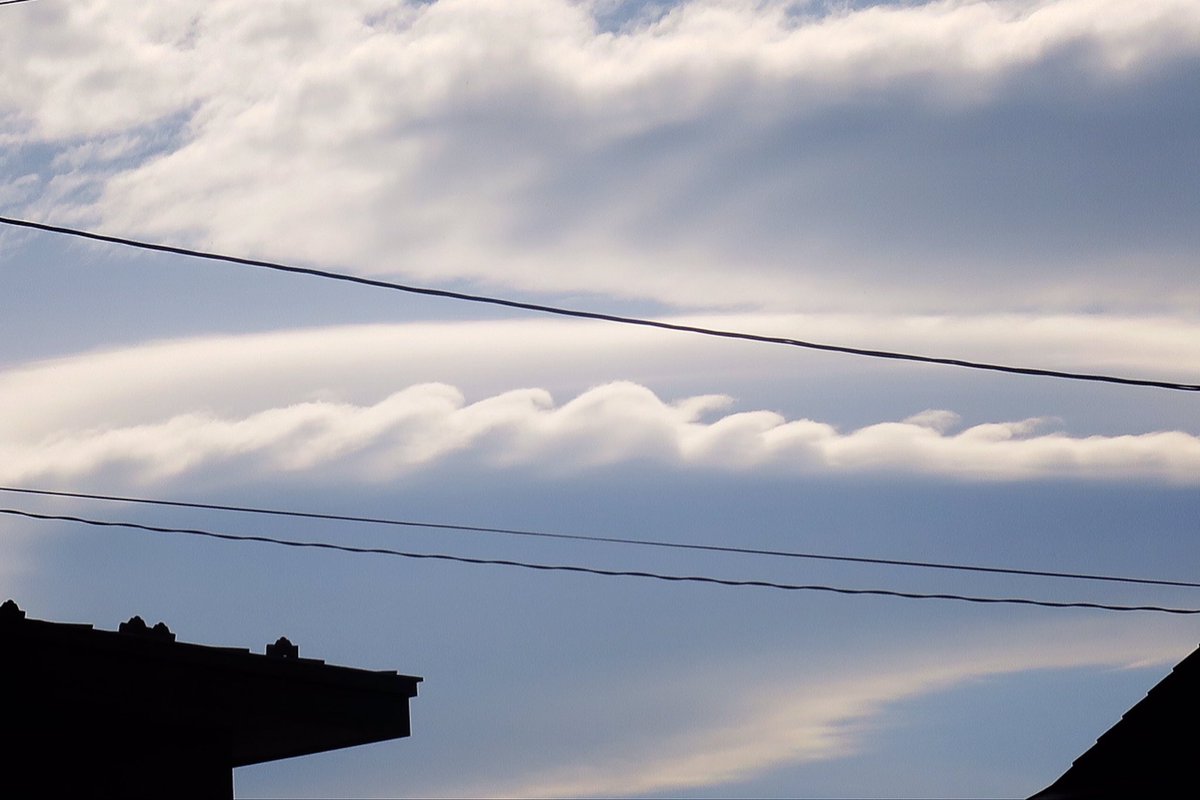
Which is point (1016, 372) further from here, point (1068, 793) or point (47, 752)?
point (47, 752)

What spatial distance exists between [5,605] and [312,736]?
3.59 m

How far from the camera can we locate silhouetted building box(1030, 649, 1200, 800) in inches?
590

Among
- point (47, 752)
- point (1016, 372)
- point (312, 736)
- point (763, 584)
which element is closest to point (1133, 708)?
point (763, 584)

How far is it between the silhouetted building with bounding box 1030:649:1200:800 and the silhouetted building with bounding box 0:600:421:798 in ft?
24.5

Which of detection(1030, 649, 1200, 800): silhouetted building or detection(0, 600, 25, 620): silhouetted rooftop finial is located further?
detection(1030, 649, 1200, 800): silhouetted building

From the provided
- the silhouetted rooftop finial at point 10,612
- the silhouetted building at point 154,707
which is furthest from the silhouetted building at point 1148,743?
the silhouetted rooftop finial at point 10,612

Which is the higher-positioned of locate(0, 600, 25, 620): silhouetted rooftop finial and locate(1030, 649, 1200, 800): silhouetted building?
locate(0, 600, 25, 620): silhouetted rooftop finial

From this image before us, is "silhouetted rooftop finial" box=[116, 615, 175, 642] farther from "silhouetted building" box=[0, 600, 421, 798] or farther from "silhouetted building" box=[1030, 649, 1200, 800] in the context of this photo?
"silhouetted building" box=[1030, 649, 1200, 800]

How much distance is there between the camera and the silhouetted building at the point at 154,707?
40.0 ft

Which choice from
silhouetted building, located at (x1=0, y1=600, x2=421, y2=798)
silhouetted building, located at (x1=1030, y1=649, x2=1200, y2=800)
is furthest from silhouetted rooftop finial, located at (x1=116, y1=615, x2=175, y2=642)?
silhouetted building, located at (x1=1030, y1=649, x2=1200, y2=800)

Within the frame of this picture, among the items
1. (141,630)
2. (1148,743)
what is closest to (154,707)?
(141,630)

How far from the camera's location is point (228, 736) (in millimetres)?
13617

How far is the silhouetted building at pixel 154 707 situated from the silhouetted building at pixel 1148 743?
747 cm

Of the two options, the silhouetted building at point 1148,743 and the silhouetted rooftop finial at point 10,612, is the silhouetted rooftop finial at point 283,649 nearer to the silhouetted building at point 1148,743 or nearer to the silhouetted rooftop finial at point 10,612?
the silhouetted rooftop finial at point 10,612
